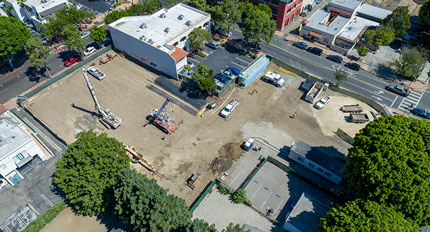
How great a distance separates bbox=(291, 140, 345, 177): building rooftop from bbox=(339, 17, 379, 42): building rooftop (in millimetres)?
46547

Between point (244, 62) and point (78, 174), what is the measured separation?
5464 centimetres

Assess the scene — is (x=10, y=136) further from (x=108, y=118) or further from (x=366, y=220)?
(x=366, y=220)

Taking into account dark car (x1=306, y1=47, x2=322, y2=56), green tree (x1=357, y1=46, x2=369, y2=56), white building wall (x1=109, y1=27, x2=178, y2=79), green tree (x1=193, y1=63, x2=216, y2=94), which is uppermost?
green tree (x1=357, y1=46, x2=369, y2=56)

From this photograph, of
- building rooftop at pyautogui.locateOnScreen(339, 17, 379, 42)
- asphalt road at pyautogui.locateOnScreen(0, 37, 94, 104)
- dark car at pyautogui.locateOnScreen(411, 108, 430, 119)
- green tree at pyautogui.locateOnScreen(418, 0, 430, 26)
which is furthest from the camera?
building rooftop at pyautogui.locateOnScreen(339, 17, 379, 42)

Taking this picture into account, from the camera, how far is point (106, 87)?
75438 mm

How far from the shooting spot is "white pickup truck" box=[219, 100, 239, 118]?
225 ft

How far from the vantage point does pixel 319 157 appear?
Answer: 5691 cm

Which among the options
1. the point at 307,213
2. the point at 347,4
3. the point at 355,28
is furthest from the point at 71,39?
the point at 347,4

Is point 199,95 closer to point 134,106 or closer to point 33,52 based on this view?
point 134,106

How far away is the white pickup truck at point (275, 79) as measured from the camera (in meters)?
76.4

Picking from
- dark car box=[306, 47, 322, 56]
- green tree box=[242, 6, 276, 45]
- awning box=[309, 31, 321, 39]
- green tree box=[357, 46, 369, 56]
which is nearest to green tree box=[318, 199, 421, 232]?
green tree box=[357, 46, 369, 56]

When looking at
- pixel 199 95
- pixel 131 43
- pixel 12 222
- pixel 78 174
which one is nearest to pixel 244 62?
pixel 199 95

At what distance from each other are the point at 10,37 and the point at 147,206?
65.3 meters

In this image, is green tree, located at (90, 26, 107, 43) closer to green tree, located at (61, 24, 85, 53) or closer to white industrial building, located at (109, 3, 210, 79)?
white industrial building, located at (109, 3, 210, 79)
